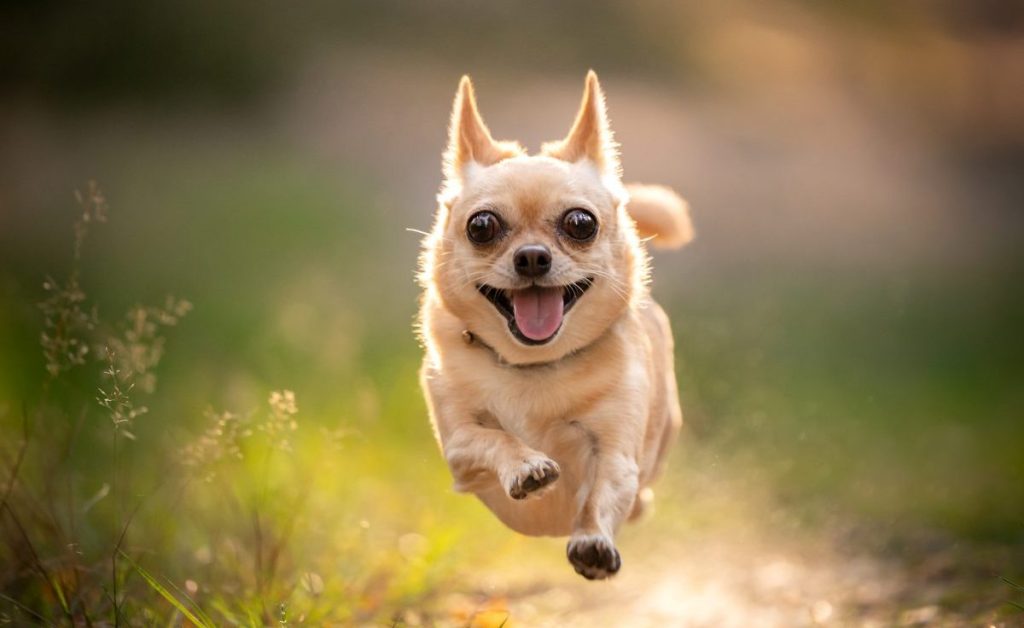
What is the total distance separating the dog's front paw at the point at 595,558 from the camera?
3.12 metres

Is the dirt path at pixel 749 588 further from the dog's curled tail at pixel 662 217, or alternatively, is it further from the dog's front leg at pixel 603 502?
the dog's curled tail at pixel 662 217

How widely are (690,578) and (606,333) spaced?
2.71 m

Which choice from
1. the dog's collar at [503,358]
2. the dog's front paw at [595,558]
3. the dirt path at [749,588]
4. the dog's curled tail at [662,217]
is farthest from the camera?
the dirt path at [749,588]

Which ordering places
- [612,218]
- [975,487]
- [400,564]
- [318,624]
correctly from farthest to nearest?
[975,487] < [400,564] < [318,624] < [612,218]

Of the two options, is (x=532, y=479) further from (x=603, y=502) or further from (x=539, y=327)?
(x=539, y=327)

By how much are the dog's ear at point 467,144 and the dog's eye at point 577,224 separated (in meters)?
0.56

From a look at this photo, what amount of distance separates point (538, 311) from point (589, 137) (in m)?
0.86

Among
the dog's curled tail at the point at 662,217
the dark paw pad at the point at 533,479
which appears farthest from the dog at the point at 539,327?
the dog's curled tail at the point at 662,217

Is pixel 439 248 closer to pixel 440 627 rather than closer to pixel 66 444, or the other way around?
pixel 440 627

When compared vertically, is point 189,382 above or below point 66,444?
above

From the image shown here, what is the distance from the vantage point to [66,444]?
4711 mm

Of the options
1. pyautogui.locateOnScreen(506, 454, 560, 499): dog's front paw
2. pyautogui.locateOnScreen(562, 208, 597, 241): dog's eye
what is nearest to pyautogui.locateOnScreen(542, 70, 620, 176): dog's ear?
pyautogui.locateOnScreen(562, 208, 597, 241): dog's eye

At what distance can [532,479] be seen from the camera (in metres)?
3.23

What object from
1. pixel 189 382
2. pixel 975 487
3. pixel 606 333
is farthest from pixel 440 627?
pixel 975 487
